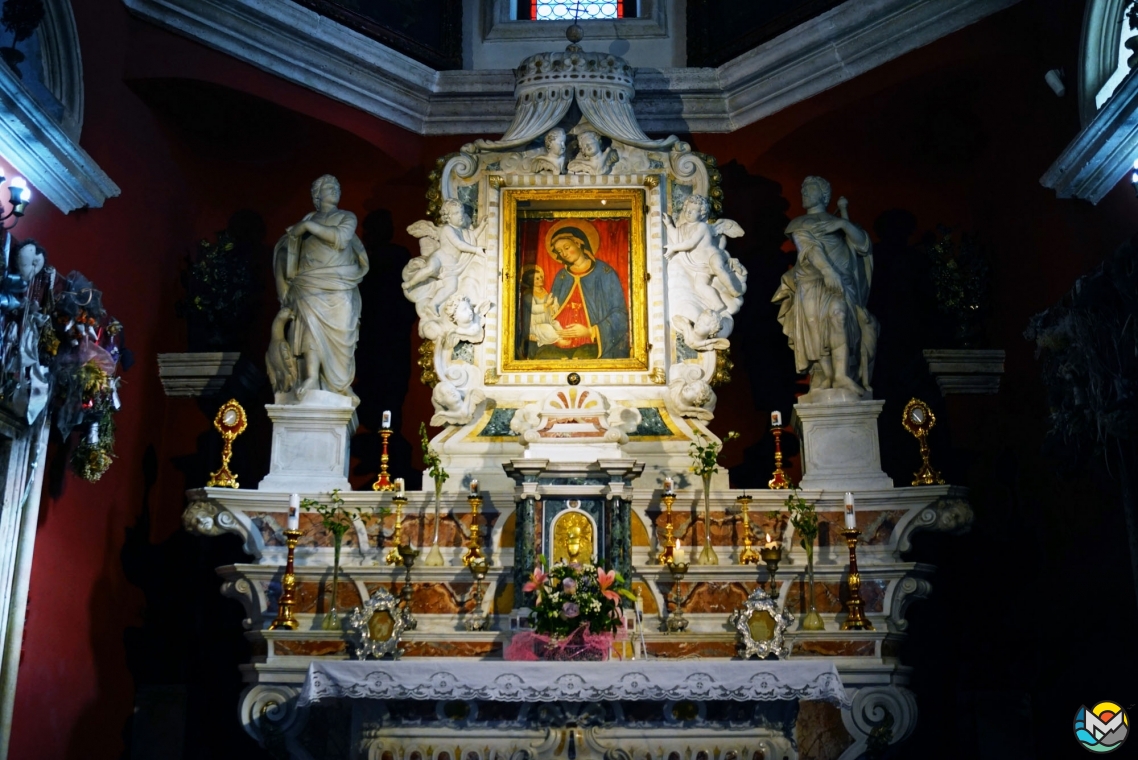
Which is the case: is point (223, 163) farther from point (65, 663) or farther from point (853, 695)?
point (853, 695)

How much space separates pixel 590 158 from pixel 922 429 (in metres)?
2.74

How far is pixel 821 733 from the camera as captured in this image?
6555 millimetres

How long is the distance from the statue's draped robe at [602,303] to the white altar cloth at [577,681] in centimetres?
266

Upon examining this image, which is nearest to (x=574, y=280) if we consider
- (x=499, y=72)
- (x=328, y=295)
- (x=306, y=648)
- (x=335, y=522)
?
(x=328, y=295)

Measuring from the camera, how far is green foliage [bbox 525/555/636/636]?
6.10 metres

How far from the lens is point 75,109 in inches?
289

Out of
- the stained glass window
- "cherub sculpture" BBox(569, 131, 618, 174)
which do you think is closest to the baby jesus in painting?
"cherub sculpture" BBox(569, 131, 618, 174)

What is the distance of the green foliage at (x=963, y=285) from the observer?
27.6 ft

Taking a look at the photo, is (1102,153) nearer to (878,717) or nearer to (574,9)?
(878,717)

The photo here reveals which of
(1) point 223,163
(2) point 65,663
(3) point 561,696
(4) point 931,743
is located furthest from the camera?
(1) point 223,163

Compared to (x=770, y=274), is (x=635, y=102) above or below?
above

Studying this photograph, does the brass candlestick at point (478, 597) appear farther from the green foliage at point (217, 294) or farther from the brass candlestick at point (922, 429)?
the green foliage at point (217, 294)

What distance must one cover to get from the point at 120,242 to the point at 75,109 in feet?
2.90

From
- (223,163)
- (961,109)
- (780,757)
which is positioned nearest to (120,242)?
(223,163)
